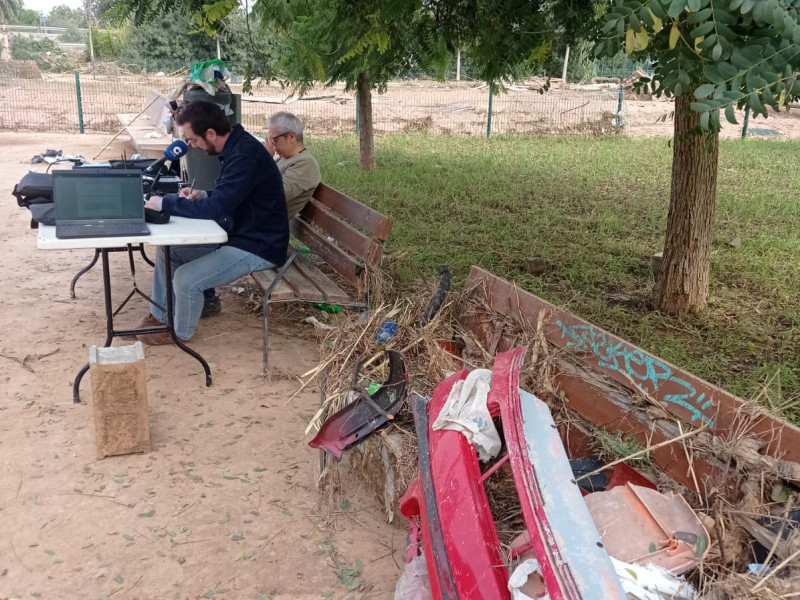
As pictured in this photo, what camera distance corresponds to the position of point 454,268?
6980 millimetres

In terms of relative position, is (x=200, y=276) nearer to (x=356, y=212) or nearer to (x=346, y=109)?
(x=356, y=212)

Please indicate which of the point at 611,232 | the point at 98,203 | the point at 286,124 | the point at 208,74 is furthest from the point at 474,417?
the point at 611,232

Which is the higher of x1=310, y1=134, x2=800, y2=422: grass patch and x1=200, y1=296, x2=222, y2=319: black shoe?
x1=310, y1=134, x2=800, y2=422: grass patch

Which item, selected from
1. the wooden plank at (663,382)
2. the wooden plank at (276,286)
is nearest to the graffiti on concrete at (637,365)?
the wooden plank at (663,382)

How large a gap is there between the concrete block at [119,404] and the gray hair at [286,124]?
262 centimetres

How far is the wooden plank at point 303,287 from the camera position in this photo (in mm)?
5016

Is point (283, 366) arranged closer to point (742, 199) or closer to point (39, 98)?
point (742, 199)

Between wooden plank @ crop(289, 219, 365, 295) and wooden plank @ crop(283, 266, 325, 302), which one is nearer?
wooden plank @ crop(283, 266, 325, 302)

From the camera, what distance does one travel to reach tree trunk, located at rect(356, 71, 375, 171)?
11711mm

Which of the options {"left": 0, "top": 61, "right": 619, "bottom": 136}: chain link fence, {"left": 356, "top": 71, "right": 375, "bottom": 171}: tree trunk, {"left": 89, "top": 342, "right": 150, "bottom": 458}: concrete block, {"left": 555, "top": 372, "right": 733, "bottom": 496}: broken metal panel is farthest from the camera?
{"left": 0, "top": 61, "right": 619, "bottom": 136}: chain link fence

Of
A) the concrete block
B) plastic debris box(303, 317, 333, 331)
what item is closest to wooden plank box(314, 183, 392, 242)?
plastic debris box(303, 317, 333, 331)

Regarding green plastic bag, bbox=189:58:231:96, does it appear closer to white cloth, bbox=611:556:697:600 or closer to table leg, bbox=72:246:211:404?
table leg, bbox=72:246:211:404

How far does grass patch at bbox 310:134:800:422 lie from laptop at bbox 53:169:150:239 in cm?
196

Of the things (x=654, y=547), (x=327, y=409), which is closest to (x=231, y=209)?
(x=327, y=409)
